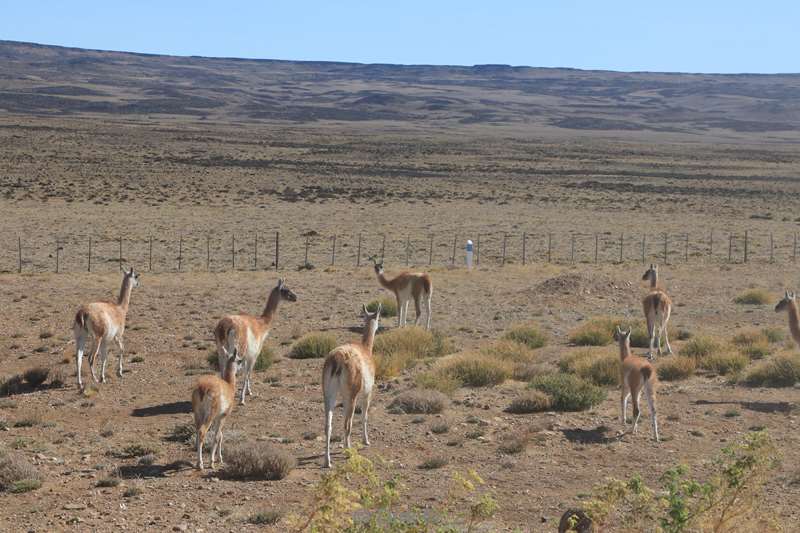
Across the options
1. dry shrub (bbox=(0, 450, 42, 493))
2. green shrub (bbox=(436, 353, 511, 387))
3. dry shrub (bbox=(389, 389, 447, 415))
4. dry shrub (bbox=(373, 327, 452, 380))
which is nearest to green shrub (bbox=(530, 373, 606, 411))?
green shrub (bbox=(436, 353, 511, 387))

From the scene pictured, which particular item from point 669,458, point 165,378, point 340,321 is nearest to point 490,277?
point 340,321

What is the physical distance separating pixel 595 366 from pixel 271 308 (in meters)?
5.77

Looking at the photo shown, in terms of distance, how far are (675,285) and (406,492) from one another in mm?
19670

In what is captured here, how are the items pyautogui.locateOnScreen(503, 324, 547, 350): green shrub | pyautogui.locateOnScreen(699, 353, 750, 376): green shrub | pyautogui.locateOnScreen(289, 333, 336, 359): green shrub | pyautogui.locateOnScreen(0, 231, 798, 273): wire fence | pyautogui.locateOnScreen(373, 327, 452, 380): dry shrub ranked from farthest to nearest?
1. pyautogui.locateOnScreen(0, 231, 798, 273): wire fence
2. pyautogui.locateOnScreen(503, 324, 547, 350): green shrub
3. pyautogui.locateOnScreen(289, 333, 336, 359): green shrub
4. pyautogui.locateOnScreen(373, 327, 452, 380): dry shrub
5. pyautogui.locateOnScreen(699, 353, 750, 376): green shrub

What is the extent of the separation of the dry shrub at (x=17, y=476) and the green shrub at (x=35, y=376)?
4623mm

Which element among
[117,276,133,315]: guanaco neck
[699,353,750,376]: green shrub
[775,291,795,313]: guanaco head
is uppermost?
[775,291,795,313]: guanaco head

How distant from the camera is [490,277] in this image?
3073cm

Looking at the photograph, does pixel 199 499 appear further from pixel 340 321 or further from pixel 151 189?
pixel 151 189

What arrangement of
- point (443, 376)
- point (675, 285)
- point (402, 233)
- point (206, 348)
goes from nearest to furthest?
point (443, 376) < point (206, 348) < point (675, 285) < point (402, 233)

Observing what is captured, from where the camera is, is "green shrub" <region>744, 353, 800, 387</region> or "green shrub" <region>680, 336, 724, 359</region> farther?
"green shrub" <region>680, 336, 724, 359</region>

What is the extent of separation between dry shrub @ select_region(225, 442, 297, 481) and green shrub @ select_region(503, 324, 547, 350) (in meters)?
9.59

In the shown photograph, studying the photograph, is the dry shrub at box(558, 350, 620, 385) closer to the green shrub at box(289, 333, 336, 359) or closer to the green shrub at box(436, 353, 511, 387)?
the green shrub at box(436, 353, 511, 387)

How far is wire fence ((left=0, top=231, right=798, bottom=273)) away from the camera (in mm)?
34406

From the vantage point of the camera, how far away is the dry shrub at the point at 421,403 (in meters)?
15.1
